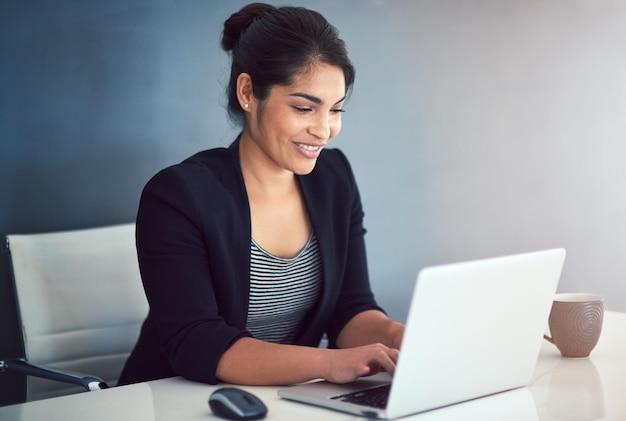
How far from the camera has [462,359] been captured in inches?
53.0

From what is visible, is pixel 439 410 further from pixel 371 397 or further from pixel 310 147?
pixel 310 147

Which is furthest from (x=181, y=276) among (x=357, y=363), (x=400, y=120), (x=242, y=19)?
(x=400, y=120)

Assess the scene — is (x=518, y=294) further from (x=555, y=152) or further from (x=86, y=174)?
(x=555, y=152)

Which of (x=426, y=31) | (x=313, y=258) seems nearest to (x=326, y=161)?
(x=313, y=258)

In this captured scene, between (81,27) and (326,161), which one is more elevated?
(81,27)

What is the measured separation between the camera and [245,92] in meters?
2.03

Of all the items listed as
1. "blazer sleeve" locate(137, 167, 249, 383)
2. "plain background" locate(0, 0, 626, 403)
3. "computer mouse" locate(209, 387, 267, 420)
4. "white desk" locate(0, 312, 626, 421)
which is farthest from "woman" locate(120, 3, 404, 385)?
"plain background" locate(0, 0, 626, 403)

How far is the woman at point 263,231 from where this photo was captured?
1.72 m

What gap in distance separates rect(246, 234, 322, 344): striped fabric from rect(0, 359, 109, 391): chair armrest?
370 mm

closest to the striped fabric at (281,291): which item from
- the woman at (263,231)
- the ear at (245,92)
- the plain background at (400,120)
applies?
the woman at (263,231)

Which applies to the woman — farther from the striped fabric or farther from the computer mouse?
the computer mouse

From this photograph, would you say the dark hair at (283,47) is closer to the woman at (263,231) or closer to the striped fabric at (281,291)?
the woman at (263,231)

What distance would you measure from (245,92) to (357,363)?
80cm

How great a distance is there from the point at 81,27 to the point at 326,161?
90 centimetres
